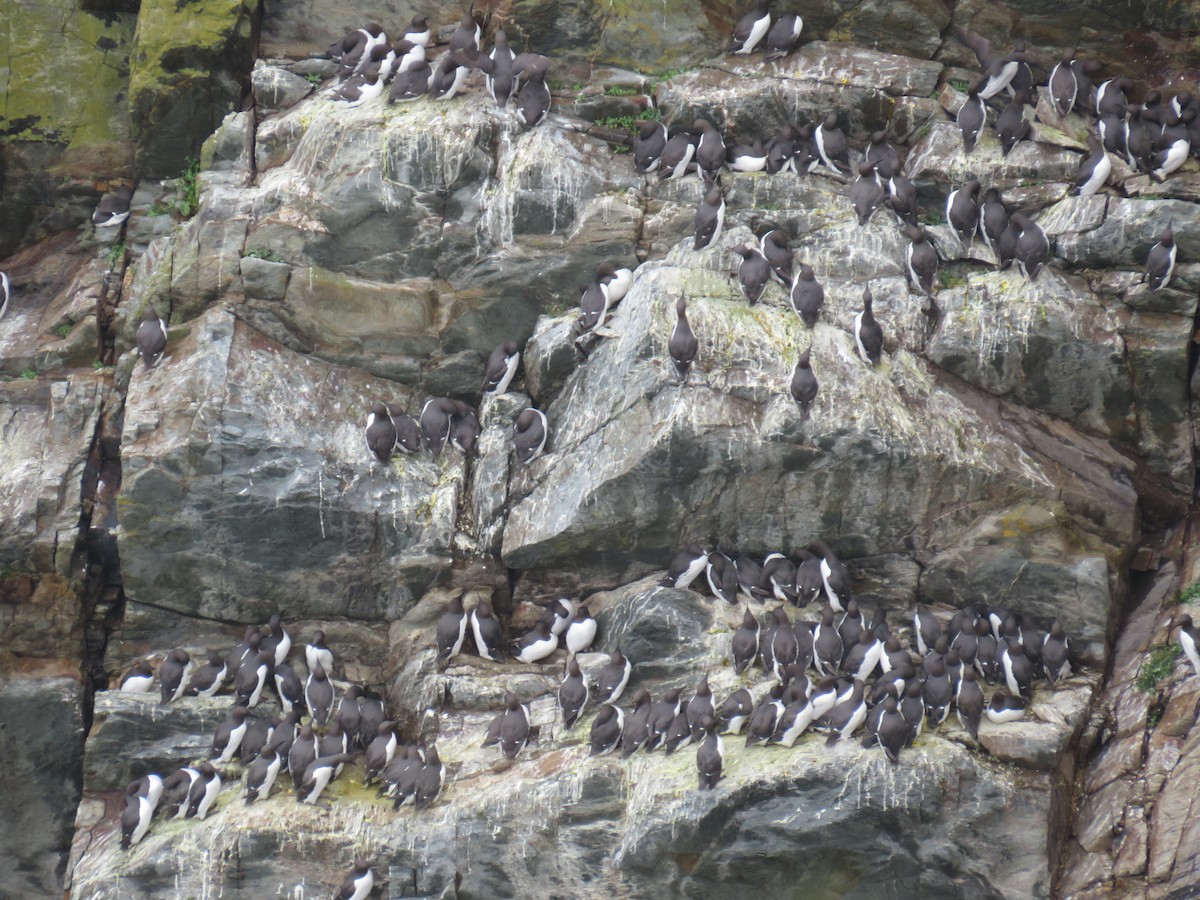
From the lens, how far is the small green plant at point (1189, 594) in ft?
46.7

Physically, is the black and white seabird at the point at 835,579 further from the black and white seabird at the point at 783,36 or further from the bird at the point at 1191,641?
the black and white seabird at the point at 783,36

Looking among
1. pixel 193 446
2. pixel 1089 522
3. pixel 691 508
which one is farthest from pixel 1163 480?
pixel 193 446

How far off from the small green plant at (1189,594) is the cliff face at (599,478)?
21 cm

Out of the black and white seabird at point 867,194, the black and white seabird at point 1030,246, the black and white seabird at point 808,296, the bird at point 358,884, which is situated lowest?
the bird at point 358,884

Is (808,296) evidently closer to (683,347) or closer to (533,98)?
(683,347)

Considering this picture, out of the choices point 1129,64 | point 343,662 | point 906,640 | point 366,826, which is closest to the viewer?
point 366,826

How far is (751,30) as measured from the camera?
1773 centimetres

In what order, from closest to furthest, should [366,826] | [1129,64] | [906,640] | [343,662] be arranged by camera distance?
[366,826] < [906,640] < [343,662] < [1129,64]

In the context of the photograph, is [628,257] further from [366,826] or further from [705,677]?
[366,826]

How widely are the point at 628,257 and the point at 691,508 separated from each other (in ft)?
9.83

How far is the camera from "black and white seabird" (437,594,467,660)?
14.7 m

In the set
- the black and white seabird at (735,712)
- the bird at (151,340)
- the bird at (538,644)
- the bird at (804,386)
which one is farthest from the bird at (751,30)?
the black and white seabird at (735,712)

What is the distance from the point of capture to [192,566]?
1543 cm

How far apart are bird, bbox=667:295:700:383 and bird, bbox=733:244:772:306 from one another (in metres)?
0.83
